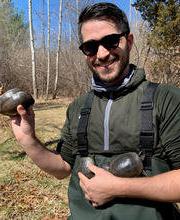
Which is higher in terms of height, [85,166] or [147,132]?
[147,132]

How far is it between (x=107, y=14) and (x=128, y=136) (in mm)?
640

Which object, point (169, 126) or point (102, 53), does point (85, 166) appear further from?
point (102, 53)

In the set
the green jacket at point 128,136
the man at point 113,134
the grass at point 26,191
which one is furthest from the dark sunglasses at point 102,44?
the grass at point 26,191

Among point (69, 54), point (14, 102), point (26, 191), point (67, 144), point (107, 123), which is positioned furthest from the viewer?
point (69, 54)

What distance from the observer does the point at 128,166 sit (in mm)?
1854

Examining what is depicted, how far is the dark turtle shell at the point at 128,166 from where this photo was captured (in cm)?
185

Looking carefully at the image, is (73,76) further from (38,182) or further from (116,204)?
(116,204)

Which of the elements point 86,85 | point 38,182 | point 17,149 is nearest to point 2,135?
point 17,149

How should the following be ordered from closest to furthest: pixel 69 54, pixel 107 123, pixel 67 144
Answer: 1. pixel 107 123
2. pixel 67 144
3. pixel 69 54

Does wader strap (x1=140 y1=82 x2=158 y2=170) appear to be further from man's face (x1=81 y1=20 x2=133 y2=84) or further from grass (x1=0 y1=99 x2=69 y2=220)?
grass (x1=0 y1=99 x2=69 y2=220)

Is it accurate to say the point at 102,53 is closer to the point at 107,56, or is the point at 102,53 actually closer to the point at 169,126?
the point at 107,56

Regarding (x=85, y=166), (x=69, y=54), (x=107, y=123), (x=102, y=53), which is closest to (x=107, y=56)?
(x=102, y=53)

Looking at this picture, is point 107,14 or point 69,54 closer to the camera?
point 107,14

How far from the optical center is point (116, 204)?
1.93 m
